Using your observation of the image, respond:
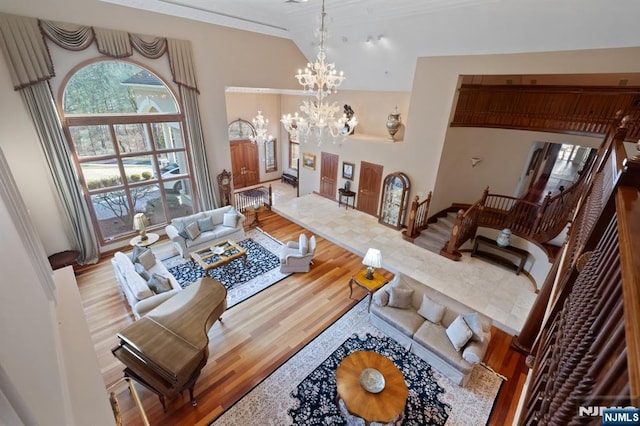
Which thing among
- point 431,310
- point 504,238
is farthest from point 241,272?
point 504,238

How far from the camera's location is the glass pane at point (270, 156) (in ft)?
44.3

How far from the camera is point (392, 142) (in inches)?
327

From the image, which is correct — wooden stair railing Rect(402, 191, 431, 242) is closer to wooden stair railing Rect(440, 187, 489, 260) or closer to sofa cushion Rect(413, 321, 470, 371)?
wooden stair railing Rect(440, 187, 489, 260)

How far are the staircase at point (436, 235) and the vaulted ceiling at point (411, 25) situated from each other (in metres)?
4.16

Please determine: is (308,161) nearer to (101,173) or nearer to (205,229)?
(205,229)

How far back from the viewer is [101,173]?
6676 millimetres

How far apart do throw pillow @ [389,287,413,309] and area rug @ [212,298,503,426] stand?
27.5 inches

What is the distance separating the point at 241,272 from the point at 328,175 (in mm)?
5419

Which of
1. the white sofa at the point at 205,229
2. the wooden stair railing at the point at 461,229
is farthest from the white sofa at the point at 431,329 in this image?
the white sofa at the point at 205,229

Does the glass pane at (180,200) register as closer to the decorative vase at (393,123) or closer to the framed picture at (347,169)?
the framed picture at (347,169)

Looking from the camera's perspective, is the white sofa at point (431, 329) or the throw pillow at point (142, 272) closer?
the white sofa at point (431, 329)

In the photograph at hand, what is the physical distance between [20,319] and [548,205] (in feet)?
28.0

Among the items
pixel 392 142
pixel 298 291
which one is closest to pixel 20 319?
pixel 298 291

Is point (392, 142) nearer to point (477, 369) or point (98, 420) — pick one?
point (477, 369)
